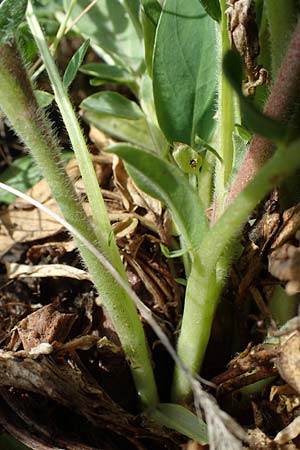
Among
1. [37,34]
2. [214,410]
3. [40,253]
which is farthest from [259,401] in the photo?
[37,34]

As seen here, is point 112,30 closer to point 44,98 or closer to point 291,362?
point 44,98

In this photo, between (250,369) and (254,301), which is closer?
(250,369)

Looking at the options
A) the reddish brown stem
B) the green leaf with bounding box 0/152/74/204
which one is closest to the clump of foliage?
the reddish brown stem

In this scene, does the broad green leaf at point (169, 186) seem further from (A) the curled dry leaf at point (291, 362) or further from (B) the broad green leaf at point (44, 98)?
(B) the broad green leaf at point (44, 98)

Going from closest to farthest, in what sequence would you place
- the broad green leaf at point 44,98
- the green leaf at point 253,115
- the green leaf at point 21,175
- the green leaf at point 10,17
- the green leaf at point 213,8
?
the green leaf at point 253,115
the green leaf at point 10,17
the green leaf at point 213,8
the broad green leaf at point 44,98
the green leaf at point 21,175

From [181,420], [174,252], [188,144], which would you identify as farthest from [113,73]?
[181,420]

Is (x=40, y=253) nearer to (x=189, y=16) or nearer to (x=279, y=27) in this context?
(x=189, y=16)

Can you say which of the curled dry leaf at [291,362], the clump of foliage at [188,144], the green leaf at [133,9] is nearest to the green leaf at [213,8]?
the clump of foliage at [188,144]
